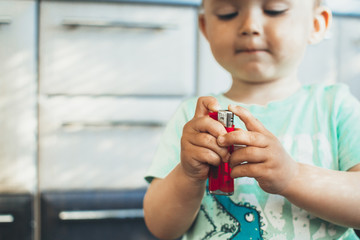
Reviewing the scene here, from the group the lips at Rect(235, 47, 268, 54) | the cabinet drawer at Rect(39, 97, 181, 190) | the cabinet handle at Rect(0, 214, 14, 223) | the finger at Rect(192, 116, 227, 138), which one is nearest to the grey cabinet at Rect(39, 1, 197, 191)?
the cabinet drawer at Rect(39, 97, 181, 190)

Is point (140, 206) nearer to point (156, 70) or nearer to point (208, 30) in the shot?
point (156, 70)

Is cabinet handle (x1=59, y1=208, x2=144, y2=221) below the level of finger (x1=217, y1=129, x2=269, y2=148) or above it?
below

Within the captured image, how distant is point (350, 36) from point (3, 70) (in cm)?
105

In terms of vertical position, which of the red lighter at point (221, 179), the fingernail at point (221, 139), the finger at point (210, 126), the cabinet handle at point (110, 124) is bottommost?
the red lighter at point (221, 179)

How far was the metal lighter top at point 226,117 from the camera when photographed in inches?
19.9

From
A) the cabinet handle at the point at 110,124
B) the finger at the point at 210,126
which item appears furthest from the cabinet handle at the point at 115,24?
the finger at the point at 210,126

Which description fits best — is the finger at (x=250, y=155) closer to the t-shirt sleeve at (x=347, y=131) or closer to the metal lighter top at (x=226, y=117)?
the metal lighter top at (x=226, y=117)

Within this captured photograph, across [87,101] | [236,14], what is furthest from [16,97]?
[236,14]

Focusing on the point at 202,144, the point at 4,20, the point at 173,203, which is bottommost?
the point at 173,203

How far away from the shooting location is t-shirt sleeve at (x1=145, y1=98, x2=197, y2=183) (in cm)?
70

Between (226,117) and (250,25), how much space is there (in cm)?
20

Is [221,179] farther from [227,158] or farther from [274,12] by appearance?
[274,12]

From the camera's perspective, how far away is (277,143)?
530 millimetres

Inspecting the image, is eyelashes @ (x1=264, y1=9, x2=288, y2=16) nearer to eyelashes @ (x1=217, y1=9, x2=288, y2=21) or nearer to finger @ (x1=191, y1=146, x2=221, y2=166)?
eyelashes @ (x1=217, y1=9, x2=288, y2=21)
